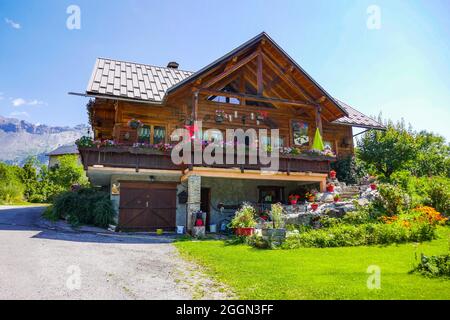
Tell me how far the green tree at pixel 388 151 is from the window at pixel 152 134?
1380 cm

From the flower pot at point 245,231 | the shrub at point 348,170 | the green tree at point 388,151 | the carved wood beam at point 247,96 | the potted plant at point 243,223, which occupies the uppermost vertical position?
the carved wood beam at point 247,96

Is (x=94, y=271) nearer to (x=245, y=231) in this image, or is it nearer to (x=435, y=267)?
(x=245, y=231)

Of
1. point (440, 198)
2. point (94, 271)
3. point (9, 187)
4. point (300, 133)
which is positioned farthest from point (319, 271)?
point (9, 187)

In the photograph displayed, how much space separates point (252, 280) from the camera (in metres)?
6.20

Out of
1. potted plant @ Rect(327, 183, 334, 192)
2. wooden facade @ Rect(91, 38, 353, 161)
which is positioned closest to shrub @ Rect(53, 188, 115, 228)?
wooden facade @ Rect(91, 38, 353, 161)

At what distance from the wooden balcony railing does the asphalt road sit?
3808mm

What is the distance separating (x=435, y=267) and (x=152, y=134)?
14.5 metres

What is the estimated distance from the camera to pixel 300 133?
20859mm

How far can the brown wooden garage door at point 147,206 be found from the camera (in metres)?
15.9

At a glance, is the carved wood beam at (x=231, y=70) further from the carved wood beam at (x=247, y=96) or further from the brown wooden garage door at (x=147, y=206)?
the brown wooden garage door at (x=147, y=206)

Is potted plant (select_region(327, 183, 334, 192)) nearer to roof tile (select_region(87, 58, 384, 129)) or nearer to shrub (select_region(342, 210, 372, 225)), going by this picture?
shrub (select_region(342, 210, 372, 225))

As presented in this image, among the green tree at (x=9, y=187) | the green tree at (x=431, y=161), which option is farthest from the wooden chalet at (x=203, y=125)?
the green tree at (x=9, y=187)
